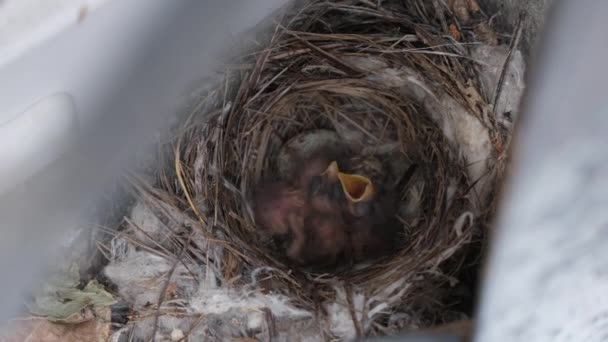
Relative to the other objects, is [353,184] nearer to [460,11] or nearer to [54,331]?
[460,11]

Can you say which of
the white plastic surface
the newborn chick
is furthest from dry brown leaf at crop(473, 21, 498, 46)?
the white plastic surface

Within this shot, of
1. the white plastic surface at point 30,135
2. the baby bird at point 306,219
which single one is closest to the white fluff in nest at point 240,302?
the baby bird at point 306,219

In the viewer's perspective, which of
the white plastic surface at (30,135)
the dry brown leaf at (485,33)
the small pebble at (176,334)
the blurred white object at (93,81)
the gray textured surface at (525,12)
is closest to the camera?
the blurred white object at (93,81)

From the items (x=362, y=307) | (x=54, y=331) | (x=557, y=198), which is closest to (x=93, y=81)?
(x=557, y=198)

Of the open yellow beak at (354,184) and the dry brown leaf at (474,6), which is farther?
the open yellow beak at (354,184)

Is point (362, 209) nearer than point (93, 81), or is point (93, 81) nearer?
point (93, 81)

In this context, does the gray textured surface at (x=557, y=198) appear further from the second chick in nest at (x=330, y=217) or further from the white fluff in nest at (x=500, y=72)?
the second chick in nest at (x=330, y=217)

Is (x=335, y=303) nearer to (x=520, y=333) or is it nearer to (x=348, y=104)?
(x=348, y=104)
